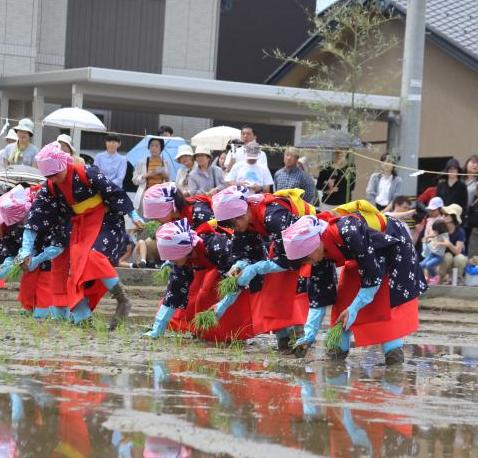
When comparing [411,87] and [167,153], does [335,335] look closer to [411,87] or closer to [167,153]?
[167,153]

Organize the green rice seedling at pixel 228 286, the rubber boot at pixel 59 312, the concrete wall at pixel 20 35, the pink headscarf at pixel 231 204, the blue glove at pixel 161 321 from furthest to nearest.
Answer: the concrete wall at pixel 20 35, the rubber boot at pixel 59 312, the blue glove at pixel 161 321, the green rice seedling at pixel 228 286, the pink headscarf at pixel 231 204

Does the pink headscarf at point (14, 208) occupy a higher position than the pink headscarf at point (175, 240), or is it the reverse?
the pink headscarf at point (14, 208)

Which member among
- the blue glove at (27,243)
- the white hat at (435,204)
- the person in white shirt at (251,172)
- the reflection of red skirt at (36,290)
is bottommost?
the reflection of red skirt at (36,290)

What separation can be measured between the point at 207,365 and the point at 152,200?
6.17ft

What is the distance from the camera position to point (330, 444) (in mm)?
5277

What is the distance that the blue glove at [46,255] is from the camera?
10.1 metres

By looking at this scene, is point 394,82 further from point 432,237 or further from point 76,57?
point 432,237

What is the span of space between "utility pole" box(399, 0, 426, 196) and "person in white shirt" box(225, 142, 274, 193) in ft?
9.15

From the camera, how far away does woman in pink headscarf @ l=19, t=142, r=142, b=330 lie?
966 centimetres

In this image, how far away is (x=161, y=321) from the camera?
9.12 metres

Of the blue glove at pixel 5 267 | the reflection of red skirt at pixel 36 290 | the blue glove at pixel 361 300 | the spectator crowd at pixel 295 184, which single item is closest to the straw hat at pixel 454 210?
the spectator crowd at pixel 295 184

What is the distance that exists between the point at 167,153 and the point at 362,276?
7705mm

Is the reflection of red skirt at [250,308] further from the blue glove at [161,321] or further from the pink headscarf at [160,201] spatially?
the pink headscarf at [160,201]

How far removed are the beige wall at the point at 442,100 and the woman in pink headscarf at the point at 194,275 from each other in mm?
13419
